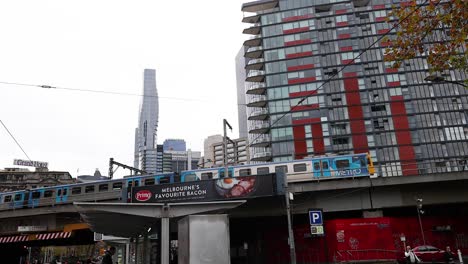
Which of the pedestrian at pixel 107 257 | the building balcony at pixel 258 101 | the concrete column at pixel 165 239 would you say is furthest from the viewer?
the building balcony at pixel 258 101

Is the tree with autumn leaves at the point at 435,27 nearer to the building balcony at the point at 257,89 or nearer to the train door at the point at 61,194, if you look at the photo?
the train door at the point at 61,194

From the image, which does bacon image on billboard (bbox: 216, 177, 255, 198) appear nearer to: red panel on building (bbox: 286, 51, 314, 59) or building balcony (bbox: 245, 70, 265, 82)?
building balcony (bbox: 245, 70, 265, 82)

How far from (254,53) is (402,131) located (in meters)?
34.1

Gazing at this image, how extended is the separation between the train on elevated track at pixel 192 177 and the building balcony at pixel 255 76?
48.7 meters

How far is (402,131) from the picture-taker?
255 feet

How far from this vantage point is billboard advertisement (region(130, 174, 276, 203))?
89.1 feet

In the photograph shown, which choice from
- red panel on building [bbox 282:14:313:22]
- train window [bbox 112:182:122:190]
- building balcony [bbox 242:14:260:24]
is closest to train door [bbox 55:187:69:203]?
train window [bbox 112:182:122:190]

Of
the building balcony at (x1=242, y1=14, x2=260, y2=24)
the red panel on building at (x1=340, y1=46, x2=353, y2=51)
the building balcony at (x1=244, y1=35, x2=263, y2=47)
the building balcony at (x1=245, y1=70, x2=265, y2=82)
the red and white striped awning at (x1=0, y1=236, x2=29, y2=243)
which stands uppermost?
the building balcony at (x1=242, y1=14, x2=260, y2=24)

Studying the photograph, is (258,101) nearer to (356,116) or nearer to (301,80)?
(301,80)

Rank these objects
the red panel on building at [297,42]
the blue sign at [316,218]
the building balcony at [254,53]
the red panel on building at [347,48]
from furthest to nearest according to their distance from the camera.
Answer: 1. the building balcony at [254,53]
2. the red panel on building at [297,42]
3. the red panel on building at [347,48]
4. the blue sign at [316,218]

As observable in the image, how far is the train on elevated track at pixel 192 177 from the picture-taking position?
32781mm

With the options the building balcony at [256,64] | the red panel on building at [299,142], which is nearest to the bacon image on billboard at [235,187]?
the red panel on building at [299,142]

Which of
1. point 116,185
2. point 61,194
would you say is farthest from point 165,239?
point 61,194

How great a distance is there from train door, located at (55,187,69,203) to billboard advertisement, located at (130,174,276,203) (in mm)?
15194
